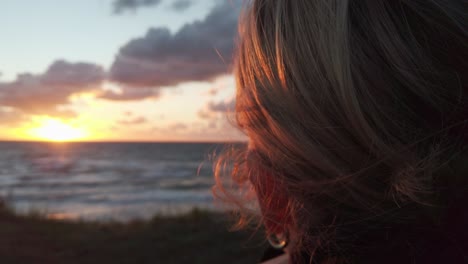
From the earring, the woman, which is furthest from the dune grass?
the woman

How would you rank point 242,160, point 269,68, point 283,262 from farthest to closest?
1. point 283,262
2. point 242,160
3. point 269,68

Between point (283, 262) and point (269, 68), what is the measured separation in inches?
37.1

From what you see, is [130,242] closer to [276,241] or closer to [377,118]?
[276,241]

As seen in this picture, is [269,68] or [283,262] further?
[283,262]

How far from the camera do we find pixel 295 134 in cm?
84

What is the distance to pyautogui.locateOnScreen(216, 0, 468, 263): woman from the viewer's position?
751 mm

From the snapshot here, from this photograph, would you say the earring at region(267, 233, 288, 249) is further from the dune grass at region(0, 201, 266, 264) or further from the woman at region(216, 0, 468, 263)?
the dune grass at region(0, 201, 266, 264)

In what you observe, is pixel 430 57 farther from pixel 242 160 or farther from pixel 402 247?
pixel 242 160

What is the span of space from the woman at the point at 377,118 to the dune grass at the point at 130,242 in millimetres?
3401

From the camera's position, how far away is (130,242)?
5859 millimetres

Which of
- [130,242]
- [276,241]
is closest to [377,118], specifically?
[276,241]

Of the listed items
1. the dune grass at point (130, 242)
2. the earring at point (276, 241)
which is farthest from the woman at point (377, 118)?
the dune grass at point (130, 242)

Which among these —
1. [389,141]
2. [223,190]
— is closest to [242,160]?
[223,190]

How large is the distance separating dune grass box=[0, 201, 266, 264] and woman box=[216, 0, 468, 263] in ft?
11.2
